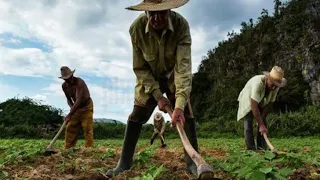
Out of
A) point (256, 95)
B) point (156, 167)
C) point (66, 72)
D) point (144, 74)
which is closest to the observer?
point (156, 167)

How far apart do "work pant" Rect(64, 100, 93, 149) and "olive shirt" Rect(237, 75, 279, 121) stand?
318 centimetres

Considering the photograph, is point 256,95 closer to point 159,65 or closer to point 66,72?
point 159,65

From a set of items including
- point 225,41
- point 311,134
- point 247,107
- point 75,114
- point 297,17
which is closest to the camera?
point 247,107

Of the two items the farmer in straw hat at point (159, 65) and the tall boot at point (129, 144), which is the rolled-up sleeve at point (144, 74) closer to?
the farmer in straw hat at point (159, 65)

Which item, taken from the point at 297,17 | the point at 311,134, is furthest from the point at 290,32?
the point at 311,134

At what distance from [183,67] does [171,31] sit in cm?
36

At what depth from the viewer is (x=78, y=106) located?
8.91 meters

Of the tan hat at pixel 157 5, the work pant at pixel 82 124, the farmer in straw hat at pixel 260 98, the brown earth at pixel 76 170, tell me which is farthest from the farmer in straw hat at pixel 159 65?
the work pant at pixel 82 124

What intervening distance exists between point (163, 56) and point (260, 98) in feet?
11.0

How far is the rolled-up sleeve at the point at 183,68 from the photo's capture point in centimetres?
418

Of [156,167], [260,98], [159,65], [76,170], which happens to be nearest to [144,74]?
[159,65]

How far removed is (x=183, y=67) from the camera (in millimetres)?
4352

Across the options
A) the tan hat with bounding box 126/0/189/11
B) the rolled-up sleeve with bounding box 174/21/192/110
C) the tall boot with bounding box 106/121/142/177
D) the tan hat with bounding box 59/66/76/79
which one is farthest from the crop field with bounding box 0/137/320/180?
the tan hat with bounding box 59/66/76/79

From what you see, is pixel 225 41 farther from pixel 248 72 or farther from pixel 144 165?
pixel 144 165
